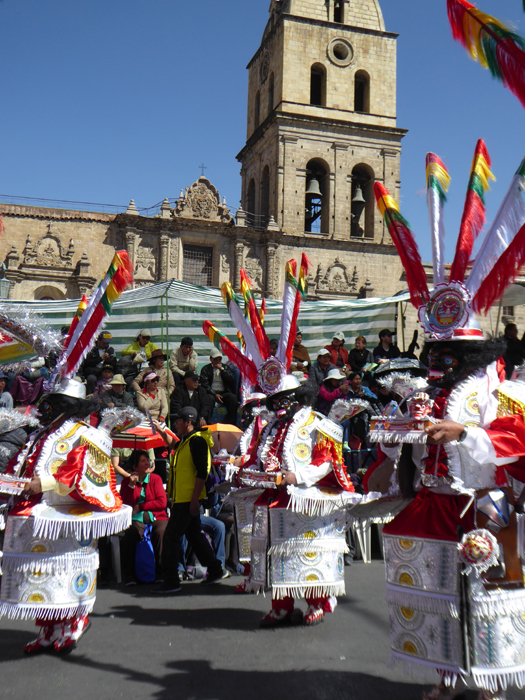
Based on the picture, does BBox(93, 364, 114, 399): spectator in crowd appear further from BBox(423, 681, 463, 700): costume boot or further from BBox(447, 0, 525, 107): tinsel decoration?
BBox(447, 0, 525, 107): tinsel decoration

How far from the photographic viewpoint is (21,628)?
502cm

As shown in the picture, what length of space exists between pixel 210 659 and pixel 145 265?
25577 millimetres

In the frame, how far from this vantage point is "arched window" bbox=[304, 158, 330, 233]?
3184cm

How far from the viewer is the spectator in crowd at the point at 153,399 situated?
931cm

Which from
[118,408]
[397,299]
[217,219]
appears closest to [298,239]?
[217,219]

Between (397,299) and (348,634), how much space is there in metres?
8.98

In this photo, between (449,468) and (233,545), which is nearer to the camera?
(449,468)

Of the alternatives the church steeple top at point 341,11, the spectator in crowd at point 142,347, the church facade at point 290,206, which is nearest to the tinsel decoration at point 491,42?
the spectator in crowd at point 142,347

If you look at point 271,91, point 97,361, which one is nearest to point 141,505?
point 97,361

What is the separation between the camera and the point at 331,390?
9391mm

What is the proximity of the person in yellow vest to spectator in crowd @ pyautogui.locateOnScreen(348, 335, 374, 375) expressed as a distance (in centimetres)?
543

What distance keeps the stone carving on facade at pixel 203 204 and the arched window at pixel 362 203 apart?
706cm

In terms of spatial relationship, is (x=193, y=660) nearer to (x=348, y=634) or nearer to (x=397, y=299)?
(x=348, y=634)

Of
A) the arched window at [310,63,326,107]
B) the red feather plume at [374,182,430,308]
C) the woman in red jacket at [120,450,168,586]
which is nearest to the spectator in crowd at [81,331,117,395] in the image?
the woman in red jacket at [120,450,168,586]
